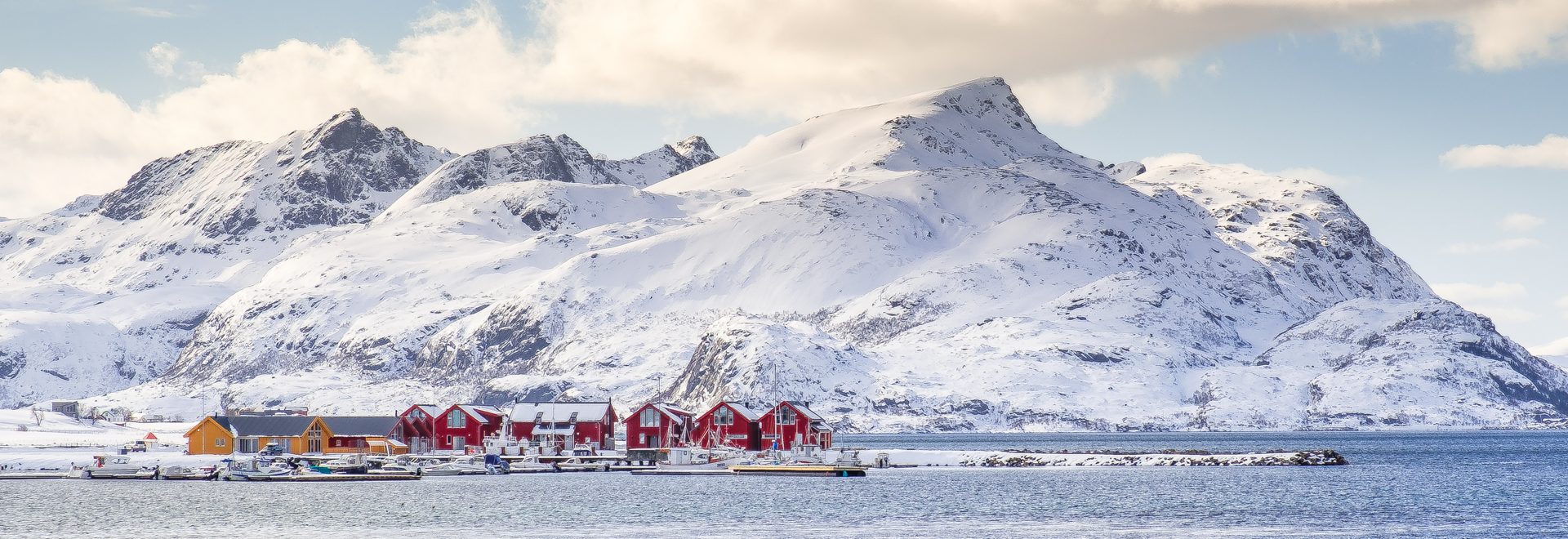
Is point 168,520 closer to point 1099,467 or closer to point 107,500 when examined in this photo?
point 107,500

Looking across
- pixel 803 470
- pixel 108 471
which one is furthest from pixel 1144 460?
pixel 108 471

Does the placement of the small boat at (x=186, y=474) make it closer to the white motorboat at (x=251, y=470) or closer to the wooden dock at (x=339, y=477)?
the white motorboat at (x=251, y=470)

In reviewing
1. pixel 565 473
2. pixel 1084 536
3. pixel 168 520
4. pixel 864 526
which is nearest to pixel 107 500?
pixel 168 520

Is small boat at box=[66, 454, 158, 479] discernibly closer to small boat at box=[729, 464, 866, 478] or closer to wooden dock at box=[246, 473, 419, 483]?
wooden dock at box=[246, 473, 419, 483]

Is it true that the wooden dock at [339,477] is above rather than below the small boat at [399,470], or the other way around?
below

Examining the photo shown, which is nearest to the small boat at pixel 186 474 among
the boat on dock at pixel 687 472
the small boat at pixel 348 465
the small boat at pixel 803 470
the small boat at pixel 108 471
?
the small boat at pixel 108 471

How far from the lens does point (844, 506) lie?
129375 mm

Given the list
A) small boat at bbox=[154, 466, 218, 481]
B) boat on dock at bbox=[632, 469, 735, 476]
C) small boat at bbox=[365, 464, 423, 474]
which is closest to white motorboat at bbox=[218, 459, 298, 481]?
small boat at bbox=[154, 466, 218, 481]

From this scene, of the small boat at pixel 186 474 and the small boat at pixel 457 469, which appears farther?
the small boat at pixel 457 469

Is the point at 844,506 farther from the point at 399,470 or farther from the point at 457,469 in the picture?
the point at 457,469

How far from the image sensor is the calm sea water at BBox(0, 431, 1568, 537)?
10900 cm

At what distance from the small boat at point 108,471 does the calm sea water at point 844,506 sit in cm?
801

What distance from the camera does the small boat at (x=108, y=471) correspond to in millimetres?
173750

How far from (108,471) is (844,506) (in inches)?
3317
